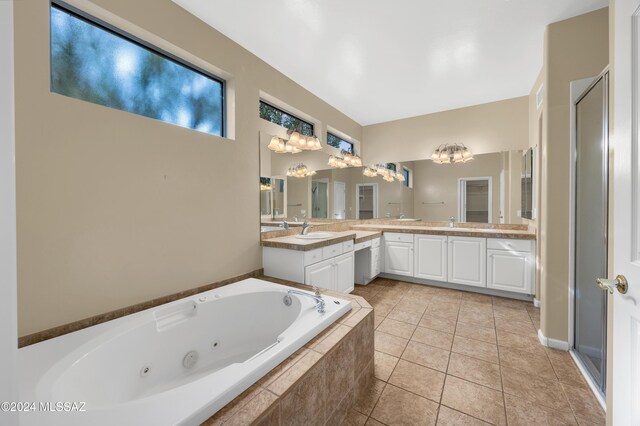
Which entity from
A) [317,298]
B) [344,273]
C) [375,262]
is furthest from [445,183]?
[317,298]

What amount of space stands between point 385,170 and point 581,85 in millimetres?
2672

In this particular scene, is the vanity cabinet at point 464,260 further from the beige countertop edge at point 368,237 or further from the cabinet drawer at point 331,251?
the cabinet drawer at point 331,251

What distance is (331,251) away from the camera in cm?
280

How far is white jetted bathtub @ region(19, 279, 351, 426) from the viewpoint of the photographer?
884 mm

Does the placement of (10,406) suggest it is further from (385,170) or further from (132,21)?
(385,170)

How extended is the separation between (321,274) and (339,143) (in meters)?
2.57

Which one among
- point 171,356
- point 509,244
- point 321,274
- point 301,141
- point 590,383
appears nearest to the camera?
point 171,356

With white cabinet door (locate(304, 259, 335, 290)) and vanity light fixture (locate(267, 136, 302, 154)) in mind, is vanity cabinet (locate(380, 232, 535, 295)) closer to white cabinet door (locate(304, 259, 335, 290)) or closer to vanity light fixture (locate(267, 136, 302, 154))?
white cabinet door (locate(304, 259, 335, 290))

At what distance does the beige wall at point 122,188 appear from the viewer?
1345 millimetres

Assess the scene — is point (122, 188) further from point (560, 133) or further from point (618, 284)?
point (560, 133)

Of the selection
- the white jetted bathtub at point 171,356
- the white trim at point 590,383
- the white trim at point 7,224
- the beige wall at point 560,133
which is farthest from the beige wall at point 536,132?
the white trim at point 7,224

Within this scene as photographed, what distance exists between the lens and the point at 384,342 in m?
2.29

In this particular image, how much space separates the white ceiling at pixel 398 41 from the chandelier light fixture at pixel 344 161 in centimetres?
91

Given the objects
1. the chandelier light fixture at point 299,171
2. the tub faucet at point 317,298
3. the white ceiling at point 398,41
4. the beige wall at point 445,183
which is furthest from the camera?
the beige wall at point 445,183
